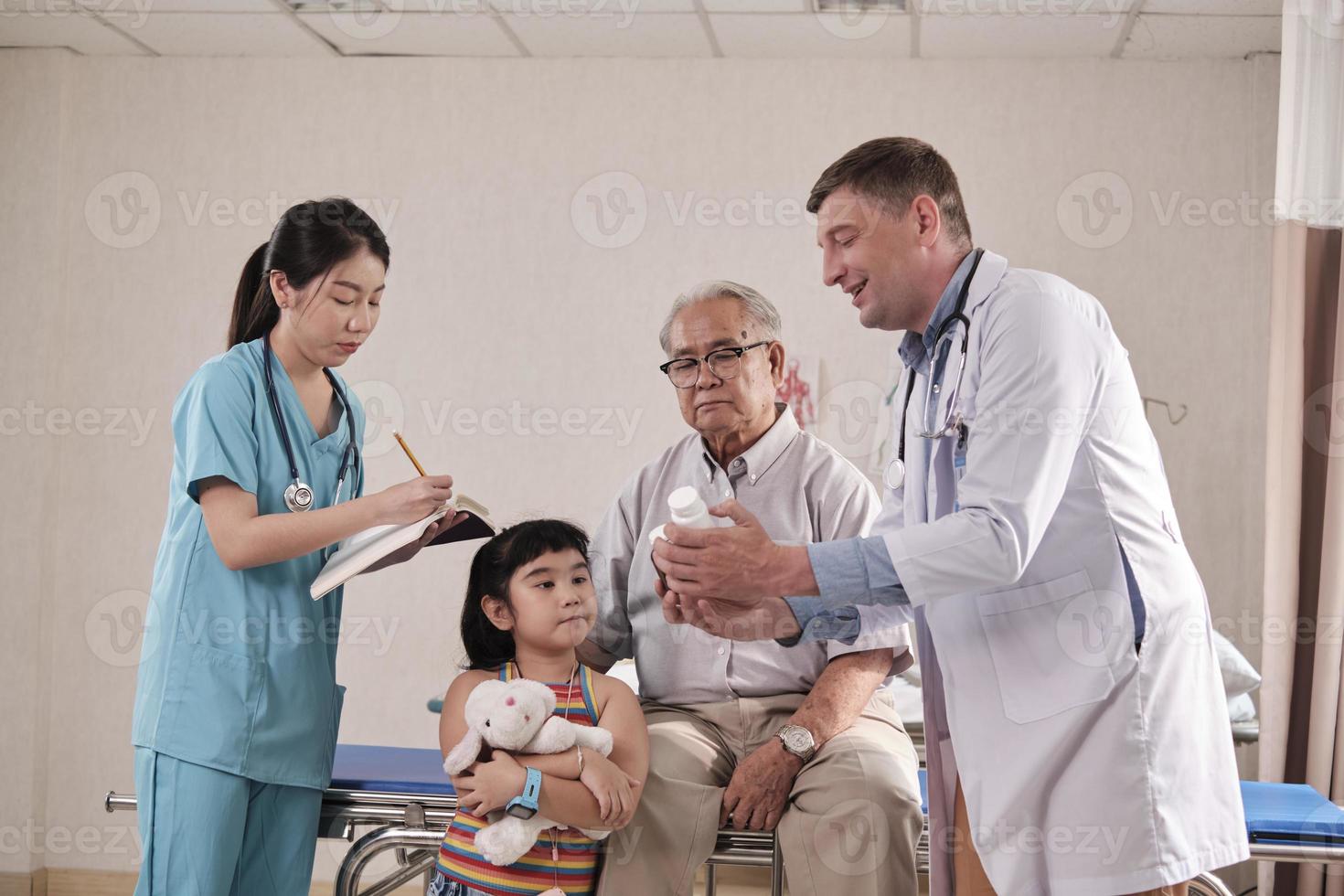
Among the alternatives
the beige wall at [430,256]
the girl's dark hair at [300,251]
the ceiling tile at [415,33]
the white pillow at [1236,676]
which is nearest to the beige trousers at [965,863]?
the girl's dark hair at [300,251]

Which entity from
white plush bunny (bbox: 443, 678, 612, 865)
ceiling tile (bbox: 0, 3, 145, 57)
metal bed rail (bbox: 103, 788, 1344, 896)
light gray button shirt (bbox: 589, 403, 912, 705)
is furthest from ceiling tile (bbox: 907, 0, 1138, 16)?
ceiling tile (bbox: 0, 3, 145, 57)

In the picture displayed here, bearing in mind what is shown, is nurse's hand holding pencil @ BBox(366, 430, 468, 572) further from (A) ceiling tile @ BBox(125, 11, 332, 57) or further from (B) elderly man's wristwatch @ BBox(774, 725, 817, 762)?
(A) ceiling tile @ BBox(125, 11, 332, 57)

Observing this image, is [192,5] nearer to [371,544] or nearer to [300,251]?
[300,251]

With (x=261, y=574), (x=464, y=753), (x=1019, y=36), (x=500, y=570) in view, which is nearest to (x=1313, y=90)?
(x=1019, y=36)

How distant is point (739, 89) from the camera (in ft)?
14.1

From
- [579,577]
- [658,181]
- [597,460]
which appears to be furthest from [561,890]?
[658,181]

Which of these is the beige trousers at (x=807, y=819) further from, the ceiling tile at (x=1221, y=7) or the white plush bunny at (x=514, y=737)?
the ceiling tile at (x=1221, y=7)

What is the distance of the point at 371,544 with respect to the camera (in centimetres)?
191

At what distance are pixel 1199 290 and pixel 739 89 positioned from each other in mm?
1850

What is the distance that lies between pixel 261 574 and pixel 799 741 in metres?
0.98

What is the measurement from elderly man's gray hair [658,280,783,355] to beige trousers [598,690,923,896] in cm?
81

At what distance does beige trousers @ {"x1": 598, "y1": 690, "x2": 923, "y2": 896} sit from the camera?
6.18 ft

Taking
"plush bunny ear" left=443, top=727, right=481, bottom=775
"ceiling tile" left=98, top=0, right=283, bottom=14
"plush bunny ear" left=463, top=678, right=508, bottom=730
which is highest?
"ceiling tile" left=98, top=0, right=283, bottom=14

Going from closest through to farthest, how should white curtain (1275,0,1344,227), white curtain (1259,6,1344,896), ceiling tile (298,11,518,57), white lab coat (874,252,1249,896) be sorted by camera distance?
white lab coat (874,252,1249,896) → white curtain (1275,0,1344,227) → white curtain (1259,6,1344,896) → ceiling tile (298,11,518,57)
